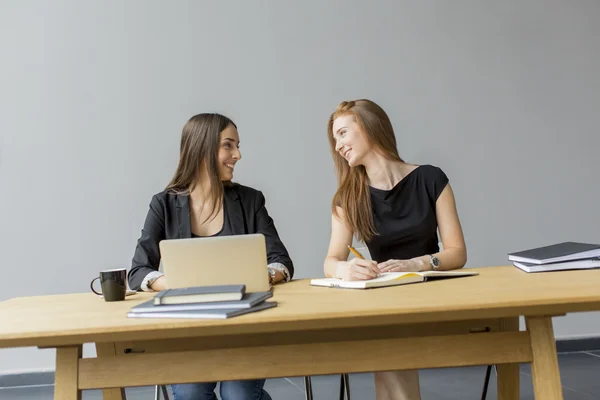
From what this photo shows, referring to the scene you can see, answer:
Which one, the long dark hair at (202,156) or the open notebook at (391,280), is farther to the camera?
the long dark hair at (202,156)

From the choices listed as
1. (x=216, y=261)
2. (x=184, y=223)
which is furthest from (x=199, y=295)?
(x=184, y=223)

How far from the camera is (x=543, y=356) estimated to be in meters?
1.53

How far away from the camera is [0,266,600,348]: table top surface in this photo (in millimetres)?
1354

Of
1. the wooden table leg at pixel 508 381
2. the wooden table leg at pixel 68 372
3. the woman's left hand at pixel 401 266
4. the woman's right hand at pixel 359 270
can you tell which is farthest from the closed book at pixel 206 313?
the wooden table leg at pixel 508 381

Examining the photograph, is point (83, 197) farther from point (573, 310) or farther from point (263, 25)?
point (573, 310)

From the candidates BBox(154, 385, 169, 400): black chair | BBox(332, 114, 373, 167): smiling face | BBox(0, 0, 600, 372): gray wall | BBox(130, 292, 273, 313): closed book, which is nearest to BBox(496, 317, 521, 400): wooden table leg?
BBox(332, 114, 373, 167): smiling face

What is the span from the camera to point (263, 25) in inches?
160

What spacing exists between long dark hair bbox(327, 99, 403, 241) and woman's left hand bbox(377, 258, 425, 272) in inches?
14.0

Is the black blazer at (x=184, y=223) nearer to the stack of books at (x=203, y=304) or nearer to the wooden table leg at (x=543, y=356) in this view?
the stack of books at (x=203, y=304)

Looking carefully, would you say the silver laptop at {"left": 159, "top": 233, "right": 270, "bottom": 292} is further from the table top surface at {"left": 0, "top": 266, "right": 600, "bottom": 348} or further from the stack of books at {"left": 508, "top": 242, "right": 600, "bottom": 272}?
the stack of books at {"left": 508, "top": 242, "right": 600, "bottom": 272}

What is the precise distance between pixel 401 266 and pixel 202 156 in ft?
2.95

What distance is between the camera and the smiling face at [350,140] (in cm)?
243

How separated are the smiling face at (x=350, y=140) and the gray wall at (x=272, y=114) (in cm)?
158

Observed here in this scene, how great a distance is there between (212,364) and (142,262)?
87 centimetres
